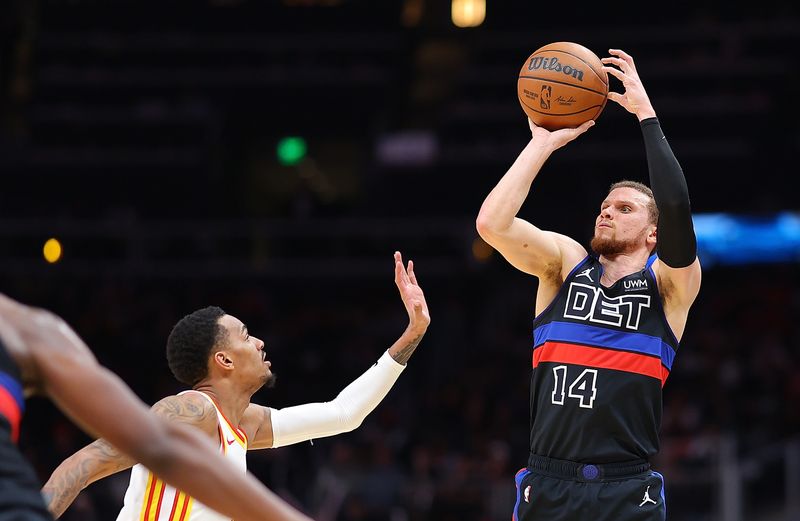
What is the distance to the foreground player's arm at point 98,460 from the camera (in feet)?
13.7

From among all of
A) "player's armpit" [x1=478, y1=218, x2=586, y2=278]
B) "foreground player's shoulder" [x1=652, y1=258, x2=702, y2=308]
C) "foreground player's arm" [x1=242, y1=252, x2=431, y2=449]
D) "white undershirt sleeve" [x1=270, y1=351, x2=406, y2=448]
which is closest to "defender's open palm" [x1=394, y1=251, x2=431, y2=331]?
"foreground player's arm" [x1=242, y1=252, x2=431, y2=449]

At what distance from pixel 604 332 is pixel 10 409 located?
10.1 ft

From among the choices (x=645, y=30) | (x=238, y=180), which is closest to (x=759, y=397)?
(x=645, y=30)

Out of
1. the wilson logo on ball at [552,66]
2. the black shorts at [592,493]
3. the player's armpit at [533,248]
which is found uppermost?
the wilson logo on ball at [552,66]

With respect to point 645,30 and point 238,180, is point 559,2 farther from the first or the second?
point 238,180

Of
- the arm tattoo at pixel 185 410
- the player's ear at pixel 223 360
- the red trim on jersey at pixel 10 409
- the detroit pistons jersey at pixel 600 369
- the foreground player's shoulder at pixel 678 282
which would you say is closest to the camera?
the red trim on jersey at pixel 10 409

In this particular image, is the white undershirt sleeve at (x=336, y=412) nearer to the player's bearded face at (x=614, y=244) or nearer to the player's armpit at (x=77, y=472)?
the player's armpit at (x=77, y=472)

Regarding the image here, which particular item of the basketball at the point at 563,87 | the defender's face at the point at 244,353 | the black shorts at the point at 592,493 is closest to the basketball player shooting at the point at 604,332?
the black shorts at the point at 592,493

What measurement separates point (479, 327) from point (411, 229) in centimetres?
169

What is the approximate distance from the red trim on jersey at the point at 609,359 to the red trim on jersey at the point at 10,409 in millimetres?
2957

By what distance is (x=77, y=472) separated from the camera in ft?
13.9

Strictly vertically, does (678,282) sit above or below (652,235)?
below

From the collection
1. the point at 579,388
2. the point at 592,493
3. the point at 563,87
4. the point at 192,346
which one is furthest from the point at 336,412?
the point at 563,87

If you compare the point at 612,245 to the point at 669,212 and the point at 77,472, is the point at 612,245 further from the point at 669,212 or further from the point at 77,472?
the point at 77,472
